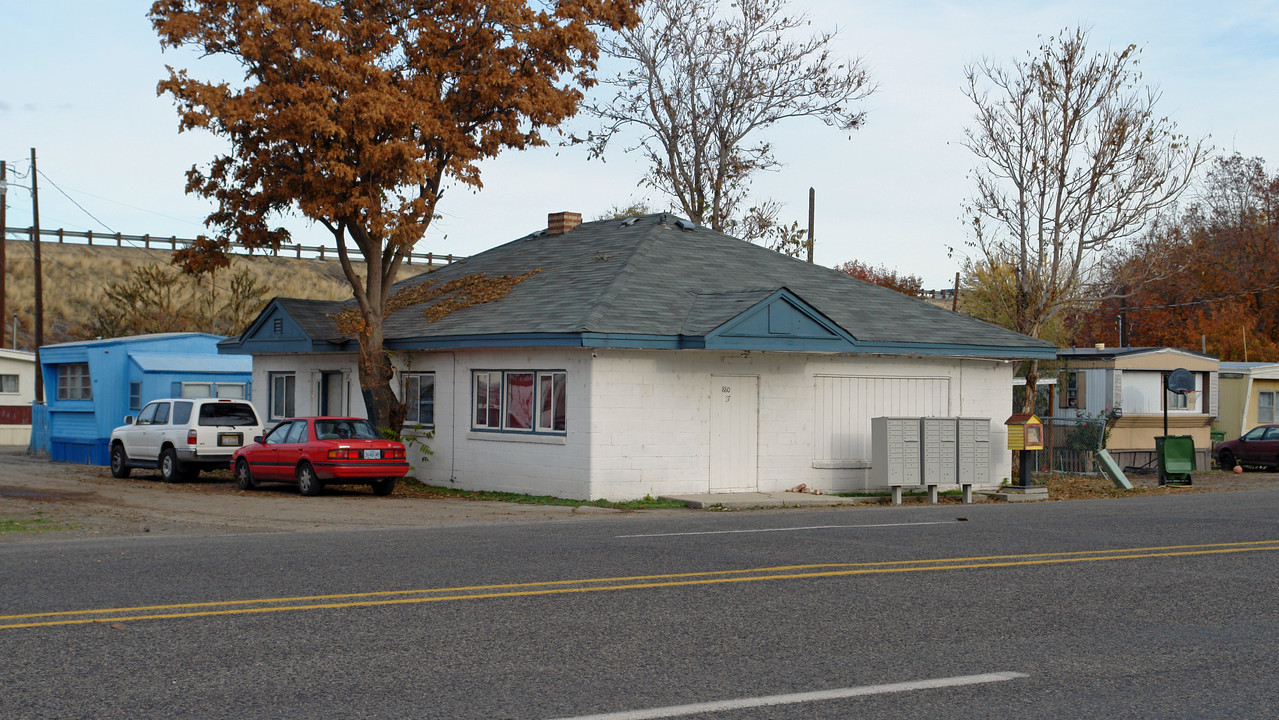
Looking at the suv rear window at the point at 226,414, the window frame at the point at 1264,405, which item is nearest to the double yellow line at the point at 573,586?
the suv rear window at the point at 226,414

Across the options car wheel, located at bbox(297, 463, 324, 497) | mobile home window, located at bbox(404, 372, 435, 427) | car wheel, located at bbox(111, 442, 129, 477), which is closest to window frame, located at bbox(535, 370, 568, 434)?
mobile home window, located at bbox(404, 372, 435, 427)

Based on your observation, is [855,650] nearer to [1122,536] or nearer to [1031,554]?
[1031,554]

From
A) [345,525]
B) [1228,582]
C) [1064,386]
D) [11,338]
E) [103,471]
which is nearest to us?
[1228,582]

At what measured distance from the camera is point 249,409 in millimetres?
25406

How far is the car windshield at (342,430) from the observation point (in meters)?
21.6

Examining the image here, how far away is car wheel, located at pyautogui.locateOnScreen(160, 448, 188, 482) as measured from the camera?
2495 cm

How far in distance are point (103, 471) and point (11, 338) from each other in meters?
43.6

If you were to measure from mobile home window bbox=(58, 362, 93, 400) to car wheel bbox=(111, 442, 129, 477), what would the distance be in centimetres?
506

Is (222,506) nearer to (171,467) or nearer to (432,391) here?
(432,391)

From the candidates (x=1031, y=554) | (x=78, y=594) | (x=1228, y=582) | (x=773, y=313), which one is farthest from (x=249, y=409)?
(x=1228, y=582)


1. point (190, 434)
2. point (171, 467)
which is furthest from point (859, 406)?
point (171, 467)

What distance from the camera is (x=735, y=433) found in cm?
2189

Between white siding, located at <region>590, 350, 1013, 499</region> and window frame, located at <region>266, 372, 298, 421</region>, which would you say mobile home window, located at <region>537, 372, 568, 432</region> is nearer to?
white siding, located at <region>590, 350, 1013, 499</region>

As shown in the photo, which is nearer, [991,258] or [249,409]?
[249,409]
